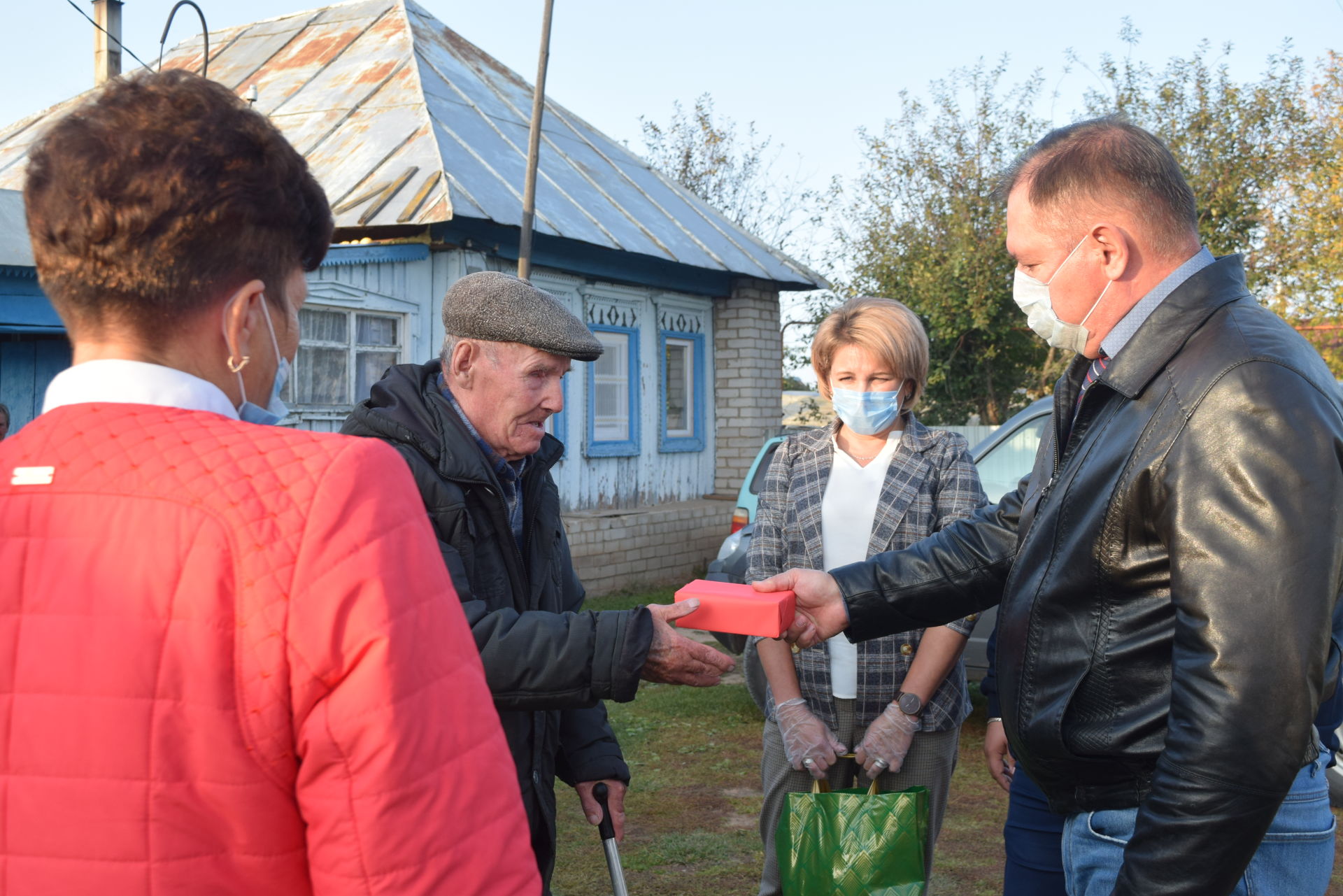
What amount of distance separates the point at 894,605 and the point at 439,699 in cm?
188

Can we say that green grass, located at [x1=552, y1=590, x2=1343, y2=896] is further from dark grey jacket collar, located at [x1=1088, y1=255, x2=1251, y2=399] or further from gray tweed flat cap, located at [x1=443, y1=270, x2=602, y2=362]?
dark grey jacket collar, located at [x1=1088, y1=255, x2=1251, y2=399]

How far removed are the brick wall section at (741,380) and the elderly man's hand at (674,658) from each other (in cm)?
1068

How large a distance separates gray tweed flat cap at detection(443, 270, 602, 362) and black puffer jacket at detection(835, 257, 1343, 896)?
1116 mm

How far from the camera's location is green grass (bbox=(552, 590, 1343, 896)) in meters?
4.45

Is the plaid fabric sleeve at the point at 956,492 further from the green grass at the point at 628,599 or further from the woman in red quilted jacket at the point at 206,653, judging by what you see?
the green grass at the point at 628,599

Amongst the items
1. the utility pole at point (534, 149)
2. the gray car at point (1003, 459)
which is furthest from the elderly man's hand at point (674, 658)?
the utility pole at point (534, 149)

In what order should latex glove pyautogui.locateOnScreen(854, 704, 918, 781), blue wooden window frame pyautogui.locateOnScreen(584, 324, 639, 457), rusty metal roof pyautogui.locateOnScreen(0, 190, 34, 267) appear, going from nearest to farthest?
latex glove pyautogui.locateOnScreen(854, 704, 918, 781) < rusty metal roof pyautogui.locateOnScreen(0, 190, 34, 267) < blue wooden window frame pyautogui.locateOnScreen(584, 324, 639, 457)

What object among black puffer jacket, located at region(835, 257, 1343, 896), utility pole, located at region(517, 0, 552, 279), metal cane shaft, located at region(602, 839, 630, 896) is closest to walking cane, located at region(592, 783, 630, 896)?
metal cane shaft, located at region(602, 839, 630, 896)

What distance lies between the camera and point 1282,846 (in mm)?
1800

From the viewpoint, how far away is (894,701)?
312 cm

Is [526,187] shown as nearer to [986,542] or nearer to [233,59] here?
[233,59]

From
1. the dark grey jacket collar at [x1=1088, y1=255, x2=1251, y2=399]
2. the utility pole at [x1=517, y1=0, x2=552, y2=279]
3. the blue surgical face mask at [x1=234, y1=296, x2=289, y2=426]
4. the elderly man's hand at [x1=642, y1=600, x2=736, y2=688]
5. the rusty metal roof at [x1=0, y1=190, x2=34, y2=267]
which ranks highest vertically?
the utility pole at [x1=517, y1=0, x2=552, y2=279]

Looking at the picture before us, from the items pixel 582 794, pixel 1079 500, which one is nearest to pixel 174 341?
pixel 1079 500

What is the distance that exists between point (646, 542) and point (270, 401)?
402 inches
